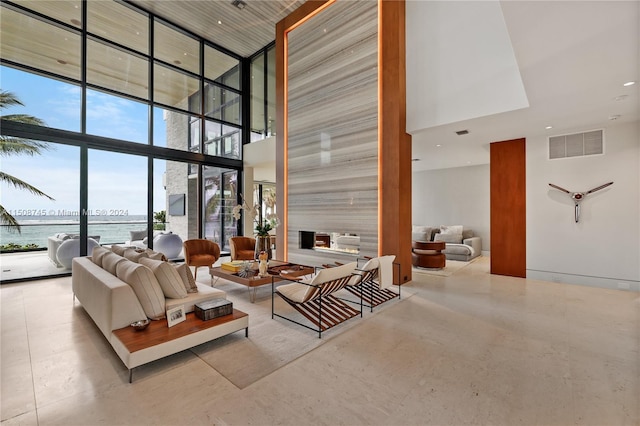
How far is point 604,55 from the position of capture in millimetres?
2766

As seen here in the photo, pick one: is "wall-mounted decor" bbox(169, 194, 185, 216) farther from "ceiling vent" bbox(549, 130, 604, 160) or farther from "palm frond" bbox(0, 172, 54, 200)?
"ceiling vent" bbox(549, 130, 604, 160)

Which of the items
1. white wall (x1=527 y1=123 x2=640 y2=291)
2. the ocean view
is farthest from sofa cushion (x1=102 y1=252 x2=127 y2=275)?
white wall (x1=527 y1=123 x2=640 y2=291)

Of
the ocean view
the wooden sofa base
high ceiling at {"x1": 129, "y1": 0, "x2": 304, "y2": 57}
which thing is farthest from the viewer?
high ceiling at {"x1": 129, "y1": 0, "x2": 304, "y2": 57}

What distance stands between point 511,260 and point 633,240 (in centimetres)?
174

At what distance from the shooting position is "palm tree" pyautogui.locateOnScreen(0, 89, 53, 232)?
16.4 feet

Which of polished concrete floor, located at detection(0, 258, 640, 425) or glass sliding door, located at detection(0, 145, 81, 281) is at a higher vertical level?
glass sliding door, located at detection(0, 145, 81, 281)

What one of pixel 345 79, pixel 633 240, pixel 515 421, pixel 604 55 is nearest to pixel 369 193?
pixel 345 79

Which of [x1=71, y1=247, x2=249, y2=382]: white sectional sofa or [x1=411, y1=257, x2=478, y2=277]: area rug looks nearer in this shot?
[x1=71, y1=247, x2=249, y2=382]: white sectional sofa

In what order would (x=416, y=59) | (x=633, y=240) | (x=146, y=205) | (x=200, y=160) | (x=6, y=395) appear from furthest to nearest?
(x=200, y=160), (x=146, y=205), (x=416, y=59), (x=633, y=240), (x=6, y=395)

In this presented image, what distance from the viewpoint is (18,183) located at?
5184 millimetres

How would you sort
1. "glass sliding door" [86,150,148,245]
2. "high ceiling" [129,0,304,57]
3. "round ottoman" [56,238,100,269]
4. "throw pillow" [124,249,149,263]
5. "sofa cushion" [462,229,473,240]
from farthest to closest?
1. "sofa cushion" [462,229,473,240]
2. "high ceiling" [129,0,304,57]
3. "glass sliding door" [86,150,148,245]
4. "round ottoman" [56,238,100,269]
5. "throw pillow" [124,249,149,263]

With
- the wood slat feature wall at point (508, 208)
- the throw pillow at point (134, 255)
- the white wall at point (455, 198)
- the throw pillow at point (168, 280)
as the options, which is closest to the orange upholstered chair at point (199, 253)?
the throw pillow at point (134, 255)

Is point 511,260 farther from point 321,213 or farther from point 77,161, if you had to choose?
point 77,161

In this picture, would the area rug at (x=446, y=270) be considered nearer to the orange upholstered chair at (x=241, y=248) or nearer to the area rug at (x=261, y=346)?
the area rug at (x=261, y=346)
